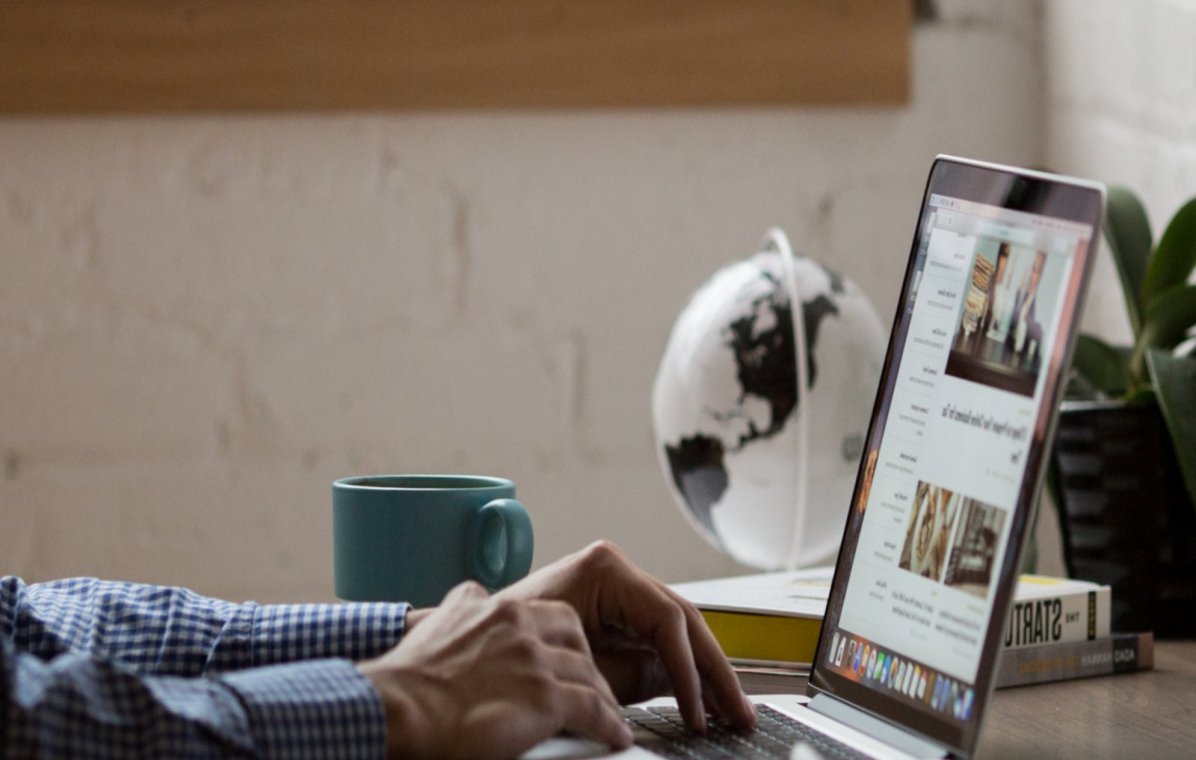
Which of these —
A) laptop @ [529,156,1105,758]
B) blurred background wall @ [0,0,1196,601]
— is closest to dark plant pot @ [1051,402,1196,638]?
laptop @ [529,156,1105,758]

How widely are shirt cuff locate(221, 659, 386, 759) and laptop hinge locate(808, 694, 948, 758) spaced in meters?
0.21

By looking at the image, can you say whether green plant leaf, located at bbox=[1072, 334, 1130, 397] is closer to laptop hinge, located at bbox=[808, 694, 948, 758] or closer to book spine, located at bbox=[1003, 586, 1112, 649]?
book spine, located at bbox=[1003, 586, 1112, 649]

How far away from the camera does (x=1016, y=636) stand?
30.0 inches

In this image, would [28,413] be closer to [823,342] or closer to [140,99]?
[140,99]

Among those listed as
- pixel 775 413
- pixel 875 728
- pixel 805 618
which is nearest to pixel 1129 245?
pixel 775 413

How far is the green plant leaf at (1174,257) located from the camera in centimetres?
92

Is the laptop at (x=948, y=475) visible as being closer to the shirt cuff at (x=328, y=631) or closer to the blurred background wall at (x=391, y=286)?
the shirt cuff at (x=328, y=631)

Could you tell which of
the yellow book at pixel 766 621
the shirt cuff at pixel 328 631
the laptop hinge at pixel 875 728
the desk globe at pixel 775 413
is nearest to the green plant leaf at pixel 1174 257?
the desk globe at pixel 775 413

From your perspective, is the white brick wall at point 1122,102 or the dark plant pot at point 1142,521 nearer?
the dark plant pot at point 1142,521

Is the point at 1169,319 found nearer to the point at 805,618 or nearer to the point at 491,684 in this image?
the point at 805,618

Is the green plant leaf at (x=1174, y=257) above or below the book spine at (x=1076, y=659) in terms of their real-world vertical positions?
above

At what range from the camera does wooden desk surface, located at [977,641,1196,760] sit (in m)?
0.62

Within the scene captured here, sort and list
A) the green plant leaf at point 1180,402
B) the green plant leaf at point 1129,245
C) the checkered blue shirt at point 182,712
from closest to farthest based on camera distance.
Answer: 1. the checkered blue shirt at point 182,712
2. the green plant leaf at point 1180,402
3. the green plant leaf at point 1129,245

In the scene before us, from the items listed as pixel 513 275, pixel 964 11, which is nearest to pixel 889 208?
pixel 964 11
